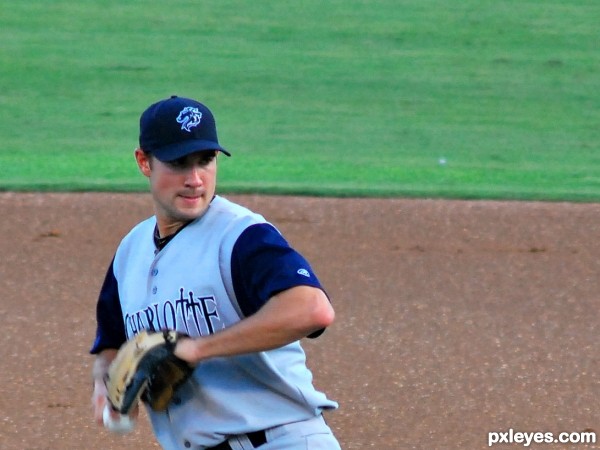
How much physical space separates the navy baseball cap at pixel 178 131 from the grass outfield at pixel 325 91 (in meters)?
4.95

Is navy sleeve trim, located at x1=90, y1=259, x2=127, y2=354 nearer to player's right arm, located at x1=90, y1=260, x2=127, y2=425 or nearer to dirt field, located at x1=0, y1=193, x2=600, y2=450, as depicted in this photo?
player's right arm, located at x1=90, y1=260, x2=127, y2=425

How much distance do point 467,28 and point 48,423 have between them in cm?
999

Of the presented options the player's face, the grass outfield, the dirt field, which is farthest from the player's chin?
the grass outfield

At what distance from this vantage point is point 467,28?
1379 centimetres

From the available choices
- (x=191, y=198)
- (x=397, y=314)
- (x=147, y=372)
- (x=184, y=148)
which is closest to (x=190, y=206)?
(x=191, y=198)

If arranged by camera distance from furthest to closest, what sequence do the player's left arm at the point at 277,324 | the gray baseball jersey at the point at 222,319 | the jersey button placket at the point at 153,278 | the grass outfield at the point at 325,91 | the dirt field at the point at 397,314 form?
1. the grass outfield at the point at 325,91
2. the dirt field at the point at 397,314
3. the jersey button placket at the point at 153,278
4. the gray baseball jersey at the point at 222,319
5. the player's left arm at the point at 277,324

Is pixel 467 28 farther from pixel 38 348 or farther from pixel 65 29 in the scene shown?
pixel 38 348

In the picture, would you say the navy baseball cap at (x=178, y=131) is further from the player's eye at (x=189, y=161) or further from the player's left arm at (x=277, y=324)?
the player's left arm at (x=277, y=324)

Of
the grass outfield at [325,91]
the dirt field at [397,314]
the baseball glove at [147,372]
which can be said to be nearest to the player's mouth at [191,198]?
the baseball glove at [147,372]

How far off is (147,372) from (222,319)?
0.22 m

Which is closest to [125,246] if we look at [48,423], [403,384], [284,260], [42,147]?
[284,260]

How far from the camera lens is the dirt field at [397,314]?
15.9ft

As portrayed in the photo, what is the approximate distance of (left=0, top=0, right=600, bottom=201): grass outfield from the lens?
8.66m

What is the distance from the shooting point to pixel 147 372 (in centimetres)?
263
